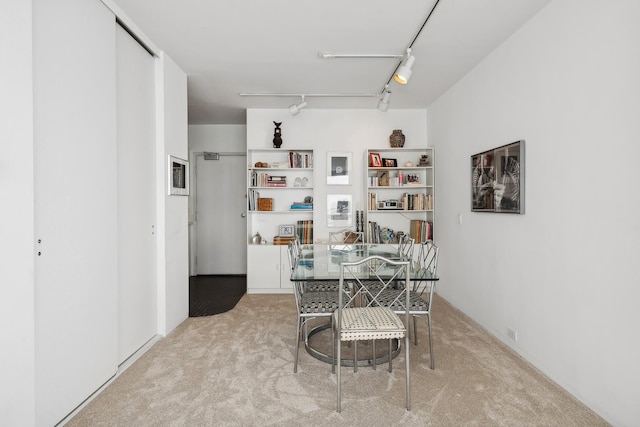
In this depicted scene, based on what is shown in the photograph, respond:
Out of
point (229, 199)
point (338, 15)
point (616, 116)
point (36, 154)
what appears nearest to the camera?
point (36, 154)

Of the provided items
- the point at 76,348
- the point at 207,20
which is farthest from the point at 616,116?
the point at 76,348

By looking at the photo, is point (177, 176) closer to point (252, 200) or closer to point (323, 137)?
point (252, 200)

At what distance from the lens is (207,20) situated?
2.66m

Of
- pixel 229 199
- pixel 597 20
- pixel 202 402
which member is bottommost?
pixel 202 402

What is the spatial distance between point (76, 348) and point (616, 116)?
3.42 m

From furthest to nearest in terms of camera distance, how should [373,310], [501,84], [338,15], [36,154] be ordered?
1. [501,84]
2. [338,15]
3. [373,310]
4. [36,154]

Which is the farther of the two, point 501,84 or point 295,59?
point 295,59

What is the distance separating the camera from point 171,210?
133 inches

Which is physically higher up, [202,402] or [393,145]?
[393,145]

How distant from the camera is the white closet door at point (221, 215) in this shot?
6.03m

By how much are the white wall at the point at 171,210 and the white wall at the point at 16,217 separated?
4.99ft

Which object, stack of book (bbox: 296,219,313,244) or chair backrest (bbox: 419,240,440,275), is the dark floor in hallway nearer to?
stack of book (bbox: 296,219,313,244)

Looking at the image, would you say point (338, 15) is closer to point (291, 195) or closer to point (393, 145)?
point (393, 145)

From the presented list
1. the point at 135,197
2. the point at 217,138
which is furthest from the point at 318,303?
the point at 217,138
